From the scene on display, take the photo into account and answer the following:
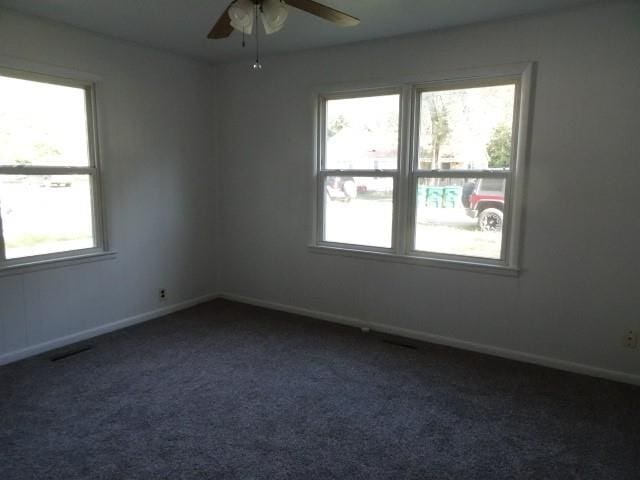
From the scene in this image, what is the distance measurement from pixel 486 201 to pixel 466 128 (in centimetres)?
60

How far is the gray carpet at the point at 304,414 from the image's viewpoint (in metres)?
2.12

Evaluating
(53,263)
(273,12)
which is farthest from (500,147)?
(53,263)

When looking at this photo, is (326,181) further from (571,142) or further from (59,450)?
(59,450)

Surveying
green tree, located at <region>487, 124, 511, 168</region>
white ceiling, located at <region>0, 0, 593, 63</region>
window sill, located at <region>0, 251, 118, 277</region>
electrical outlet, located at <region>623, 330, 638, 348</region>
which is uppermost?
white ceiling, located at <region>0, 0, 593, 63</region>

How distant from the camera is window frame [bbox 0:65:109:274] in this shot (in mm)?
3162

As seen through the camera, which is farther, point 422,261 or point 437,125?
point 422,261

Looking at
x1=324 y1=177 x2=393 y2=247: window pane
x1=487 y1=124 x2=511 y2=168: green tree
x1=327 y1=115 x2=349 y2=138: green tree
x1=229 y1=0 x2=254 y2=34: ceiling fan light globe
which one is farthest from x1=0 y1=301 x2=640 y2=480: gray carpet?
x1=229 y1=0 x2=254 y2=34: ceiling fan light globe

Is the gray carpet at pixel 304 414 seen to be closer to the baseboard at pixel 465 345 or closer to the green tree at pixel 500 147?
the baseboard at pixel 465 345

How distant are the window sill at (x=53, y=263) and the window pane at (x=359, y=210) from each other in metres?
2.00

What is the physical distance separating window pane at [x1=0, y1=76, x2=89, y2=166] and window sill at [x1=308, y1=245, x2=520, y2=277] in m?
2.22

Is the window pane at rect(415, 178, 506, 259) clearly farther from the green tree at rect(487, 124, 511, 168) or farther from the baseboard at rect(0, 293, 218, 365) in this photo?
the baseboard at rect(0, 293, 218, 365)

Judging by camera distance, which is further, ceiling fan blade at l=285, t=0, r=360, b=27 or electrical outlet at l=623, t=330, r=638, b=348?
electrical outlet at l=623, t=330, r=638, b=348

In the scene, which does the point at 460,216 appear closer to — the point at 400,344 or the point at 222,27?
the point at 400,344

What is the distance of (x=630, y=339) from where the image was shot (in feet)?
9.77
